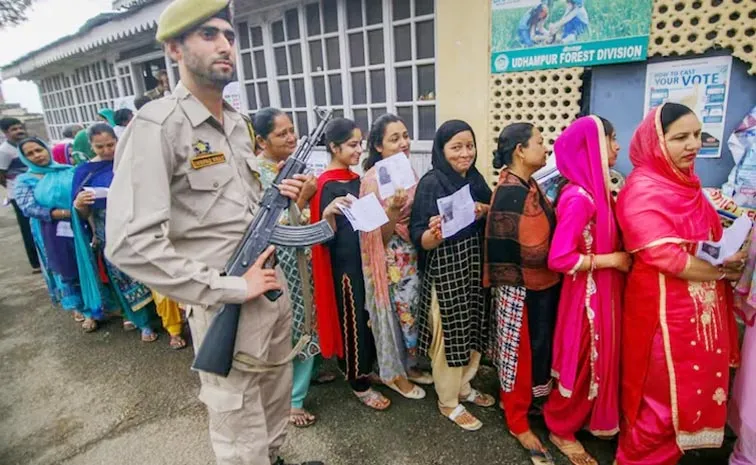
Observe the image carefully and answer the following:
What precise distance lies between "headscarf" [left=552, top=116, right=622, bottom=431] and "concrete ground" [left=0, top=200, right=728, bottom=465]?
0.43 metres

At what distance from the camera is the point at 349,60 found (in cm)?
488

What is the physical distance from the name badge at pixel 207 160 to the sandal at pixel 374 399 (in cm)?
183

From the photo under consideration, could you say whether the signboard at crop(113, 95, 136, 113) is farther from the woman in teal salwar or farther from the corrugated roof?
the woman in teal salwar

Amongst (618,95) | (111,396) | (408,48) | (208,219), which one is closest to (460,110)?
(408,48)

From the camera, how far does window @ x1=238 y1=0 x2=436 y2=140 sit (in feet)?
14.4

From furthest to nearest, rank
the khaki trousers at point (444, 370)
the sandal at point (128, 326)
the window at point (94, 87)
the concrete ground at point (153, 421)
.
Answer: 1. the window at point (94, 87)
2. the sandal at point (128, 326)
3. the khaki trousers at point (444, 370)
4. the concrete ground at point (153, 421)

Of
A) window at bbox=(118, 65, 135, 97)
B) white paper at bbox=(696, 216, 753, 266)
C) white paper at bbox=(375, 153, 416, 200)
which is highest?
window at bbox=(118, 65, 135, 97)

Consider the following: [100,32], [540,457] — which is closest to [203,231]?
[540,457]

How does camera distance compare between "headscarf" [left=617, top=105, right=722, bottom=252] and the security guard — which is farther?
"headscarf" [left=617, top=105, right=722, bottom=252]

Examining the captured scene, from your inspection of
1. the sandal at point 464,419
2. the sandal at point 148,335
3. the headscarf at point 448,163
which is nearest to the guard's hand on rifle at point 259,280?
the headscarf at point 448,163

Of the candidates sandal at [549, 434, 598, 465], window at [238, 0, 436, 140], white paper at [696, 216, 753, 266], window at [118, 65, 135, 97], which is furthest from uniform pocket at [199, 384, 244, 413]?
window at [118, 65, 135, 97]

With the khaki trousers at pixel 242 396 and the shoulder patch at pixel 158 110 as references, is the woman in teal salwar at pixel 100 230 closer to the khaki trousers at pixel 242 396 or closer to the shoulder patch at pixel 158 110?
the khaki trousers at pixel 242 396

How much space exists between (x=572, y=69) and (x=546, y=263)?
2.08 meters

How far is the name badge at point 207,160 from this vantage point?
5.10 ft
